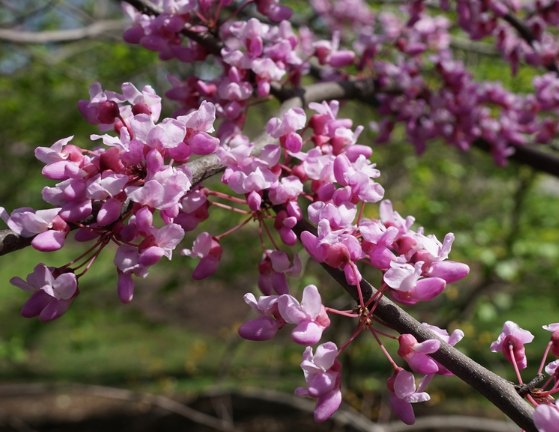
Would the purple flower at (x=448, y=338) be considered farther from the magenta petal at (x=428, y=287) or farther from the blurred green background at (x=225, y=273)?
the blurred green background at (x=225, y=273)

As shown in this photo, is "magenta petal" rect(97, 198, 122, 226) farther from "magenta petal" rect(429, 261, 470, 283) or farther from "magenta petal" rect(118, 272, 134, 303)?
"magenta petal" rect(429, 261, 470, 283)

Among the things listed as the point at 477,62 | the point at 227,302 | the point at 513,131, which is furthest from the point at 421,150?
the point at 227,302

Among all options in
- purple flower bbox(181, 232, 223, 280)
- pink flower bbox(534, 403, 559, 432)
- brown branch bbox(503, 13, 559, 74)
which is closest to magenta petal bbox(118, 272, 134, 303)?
purple flower bbox(181, 232, 223, 280)

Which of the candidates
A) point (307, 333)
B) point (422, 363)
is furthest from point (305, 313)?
point (422, 363)

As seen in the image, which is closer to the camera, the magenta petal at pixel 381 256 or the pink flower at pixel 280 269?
the magenta petal at pixel 381 256

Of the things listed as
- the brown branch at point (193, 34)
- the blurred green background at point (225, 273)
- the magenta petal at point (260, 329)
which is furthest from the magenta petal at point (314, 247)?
the blurred green background at point (225, 273)

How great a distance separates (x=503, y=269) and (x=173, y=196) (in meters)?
2.75

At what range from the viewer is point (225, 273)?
4617mm

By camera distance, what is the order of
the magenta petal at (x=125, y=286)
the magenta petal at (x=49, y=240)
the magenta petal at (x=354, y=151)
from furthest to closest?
the magenta petal at (x=354, y=151), the magenta petal at (x=125, y=286), the magenta petal at (x=49, y=240)

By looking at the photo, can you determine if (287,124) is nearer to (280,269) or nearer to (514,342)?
(280,269)

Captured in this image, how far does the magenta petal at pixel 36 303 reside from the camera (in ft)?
3.21

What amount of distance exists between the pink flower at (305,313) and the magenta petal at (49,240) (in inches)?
17.9

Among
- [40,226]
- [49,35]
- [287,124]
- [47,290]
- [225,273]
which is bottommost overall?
[225,273]

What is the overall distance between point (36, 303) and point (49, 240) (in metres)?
0.16
